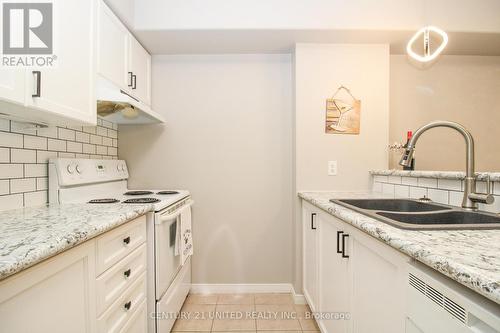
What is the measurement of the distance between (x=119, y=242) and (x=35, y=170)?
0.74 metres

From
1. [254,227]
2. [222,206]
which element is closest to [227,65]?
[222,206]

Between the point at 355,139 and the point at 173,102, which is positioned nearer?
the point at 355,139

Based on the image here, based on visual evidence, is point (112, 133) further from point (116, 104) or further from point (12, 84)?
point (12, 84)

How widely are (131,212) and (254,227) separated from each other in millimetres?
1276

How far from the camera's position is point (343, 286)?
46.7 inches

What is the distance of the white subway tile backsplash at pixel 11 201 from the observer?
1151mm

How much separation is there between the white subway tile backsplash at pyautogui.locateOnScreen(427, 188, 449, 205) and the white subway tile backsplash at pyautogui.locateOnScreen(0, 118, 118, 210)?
7.29ft

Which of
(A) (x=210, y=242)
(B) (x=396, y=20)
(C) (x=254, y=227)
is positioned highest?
(B) (x=396, y=20)

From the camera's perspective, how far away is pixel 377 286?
0.89 m

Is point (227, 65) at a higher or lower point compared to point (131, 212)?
higher

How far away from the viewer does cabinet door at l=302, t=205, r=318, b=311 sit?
5.33 ft

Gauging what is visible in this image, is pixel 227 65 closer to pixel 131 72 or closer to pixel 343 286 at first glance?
pixel 131 72

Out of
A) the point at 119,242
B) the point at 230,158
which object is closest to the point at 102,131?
the point at 230,158

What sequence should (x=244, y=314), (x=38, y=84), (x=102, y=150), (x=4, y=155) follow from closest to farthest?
(x=38, y=84) → (x=4, y=155) → (x=244, y=314) → (x=102, y=150)
